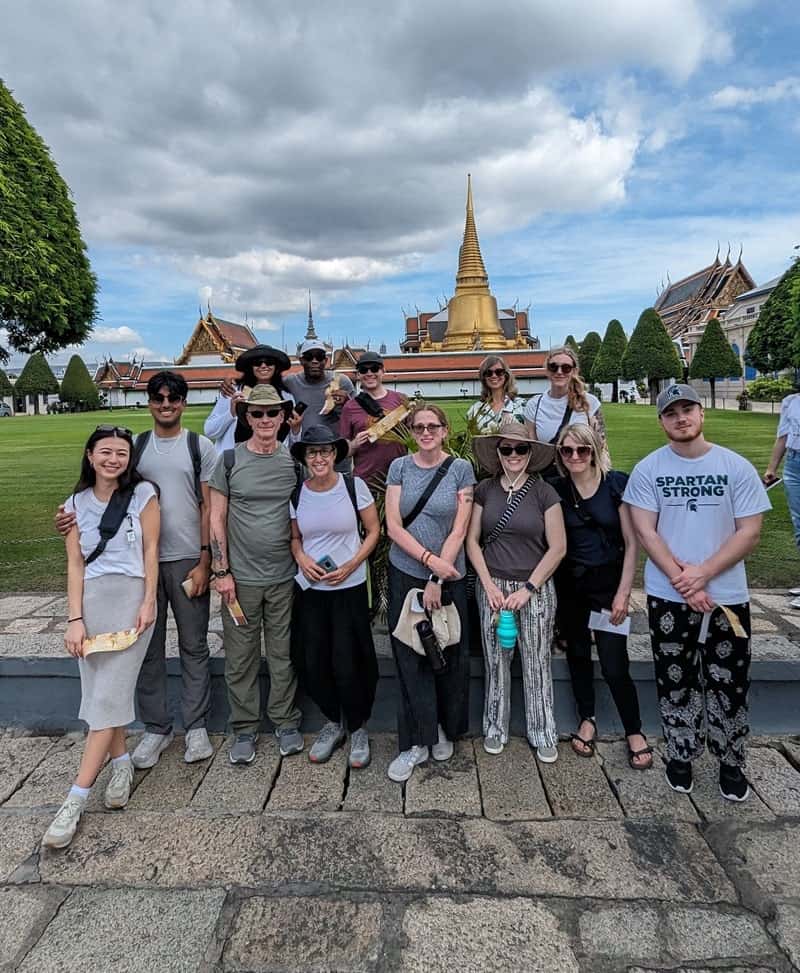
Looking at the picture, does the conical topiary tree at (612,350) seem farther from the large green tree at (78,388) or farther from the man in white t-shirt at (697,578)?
the man in white t-shirt at (697,578)

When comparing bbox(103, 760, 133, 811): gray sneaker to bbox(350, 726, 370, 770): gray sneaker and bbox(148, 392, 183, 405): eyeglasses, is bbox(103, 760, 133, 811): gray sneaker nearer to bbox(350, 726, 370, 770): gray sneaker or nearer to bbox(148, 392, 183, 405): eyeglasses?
bbox(350, 726, 370, 770): gray sneaker

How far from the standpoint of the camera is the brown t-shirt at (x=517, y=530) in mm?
3104

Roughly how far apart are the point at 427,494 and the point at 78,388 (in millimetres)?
55328

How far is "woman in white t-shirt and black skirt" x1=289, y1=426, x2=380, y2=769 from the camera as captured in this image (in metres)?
3.10

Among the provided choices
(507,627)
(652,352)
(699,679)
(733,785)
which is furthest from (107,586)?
(652,352)

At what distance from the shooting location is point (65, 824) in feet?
8.89

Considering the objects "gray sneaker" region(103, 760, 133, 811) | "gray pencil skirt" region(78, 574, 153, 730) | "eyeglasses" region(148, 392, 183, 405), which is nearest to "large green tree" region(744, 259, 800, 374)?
"eyeglasses" region(148, 392, 183, 405)

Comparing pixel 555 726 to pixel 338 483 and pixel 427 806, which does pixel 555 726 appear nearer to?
pixel 427 806

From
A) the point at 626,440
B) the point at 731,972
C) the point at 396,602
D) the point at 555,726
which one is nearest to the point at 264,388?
the point at 396,602

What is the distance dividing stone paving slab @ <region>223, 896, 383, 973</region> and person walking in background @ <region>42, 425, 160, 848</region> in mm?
1006

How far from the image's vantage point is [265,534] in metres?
3.15

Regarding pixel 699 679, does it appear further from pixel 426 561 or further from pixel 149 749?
pixel 149 749

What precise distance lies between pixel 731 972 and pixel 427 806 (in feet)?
4.24

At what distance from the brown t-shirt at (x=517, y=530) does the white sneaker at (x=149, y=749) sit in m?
1.97
